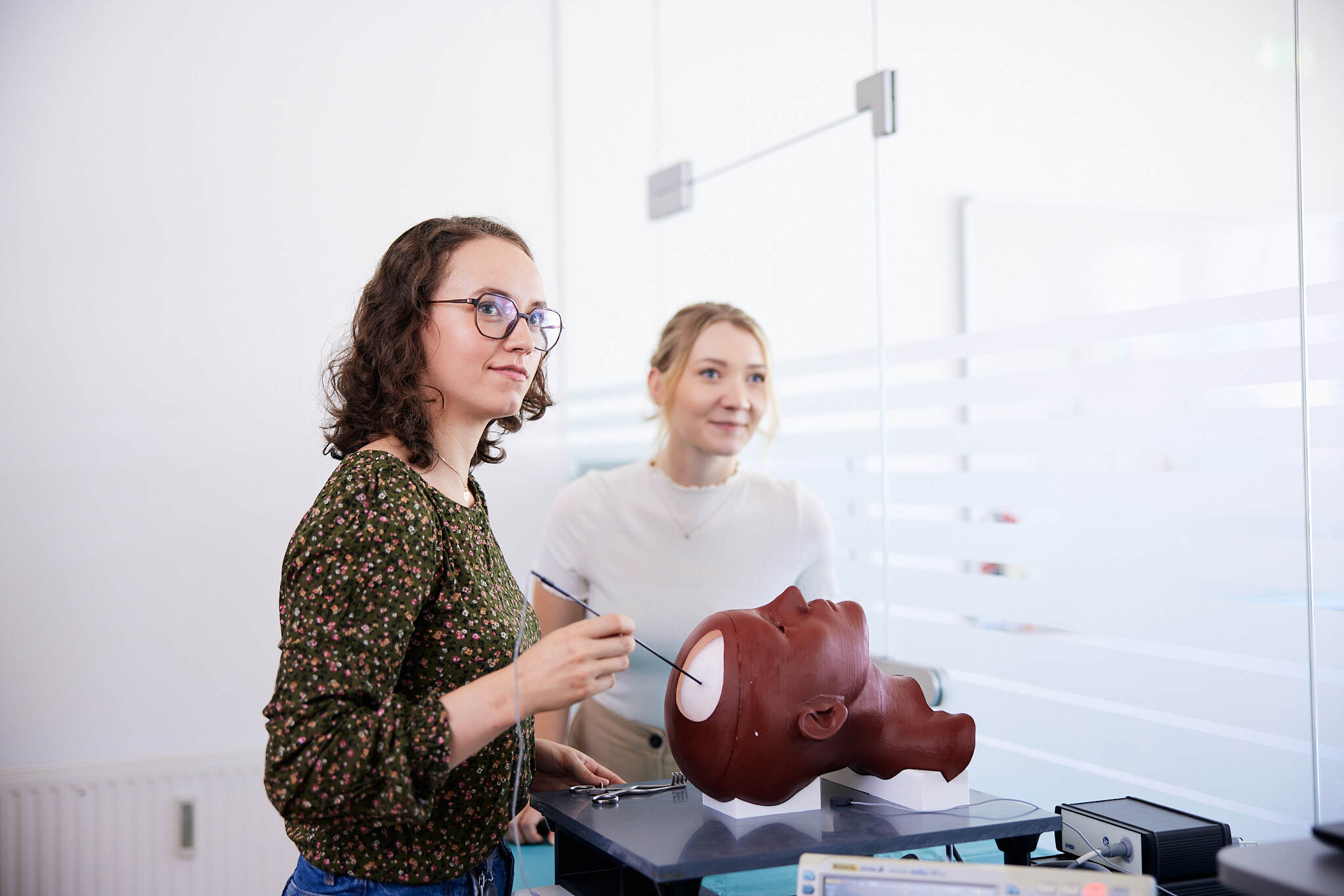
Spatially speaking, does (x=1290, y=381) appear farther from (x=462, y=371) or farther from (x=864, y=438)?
(x=462, y=371)

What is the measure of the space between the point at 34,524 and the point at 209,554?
16.8 inches

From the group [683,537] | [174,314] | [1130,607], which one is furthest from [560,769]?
[174,314]

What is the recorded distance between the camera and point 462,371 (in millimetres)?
1231

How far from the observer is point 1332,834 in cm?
82

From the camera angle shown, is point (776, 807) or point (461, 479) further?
point (461, 479)

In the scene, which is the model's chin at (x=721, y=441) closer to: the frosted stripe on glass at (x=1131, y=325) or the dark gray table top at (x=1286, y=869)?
the frosted stripe on glass at (x=1131, y=325)

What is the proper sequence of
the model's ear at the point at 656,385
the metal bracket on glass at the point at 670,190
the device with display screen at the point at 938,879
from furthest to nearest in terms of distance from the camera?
the metal bracket on glass at the point at 670,190 < the model's ear at the point at 656,385 < the device with display screen at the point at 938,879

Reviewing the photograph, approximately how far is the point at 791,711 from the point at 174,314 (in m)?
2.41

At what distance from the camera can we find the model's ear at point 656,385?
2115 mm

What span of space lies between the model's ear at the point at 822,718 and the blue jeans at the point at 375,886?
411mm

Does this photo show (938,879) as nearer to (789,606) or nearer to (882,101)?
(789,606)

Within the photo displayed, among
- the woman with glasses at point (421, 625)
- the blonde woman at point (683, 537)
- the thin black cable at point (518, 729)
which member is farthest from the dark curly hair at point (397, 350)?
the blonde woman at point (683, 537)

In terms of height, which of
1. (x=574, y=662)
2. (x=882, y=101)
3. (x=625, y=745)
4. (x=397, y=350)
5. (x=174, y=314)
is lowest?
(x=625, y=745)

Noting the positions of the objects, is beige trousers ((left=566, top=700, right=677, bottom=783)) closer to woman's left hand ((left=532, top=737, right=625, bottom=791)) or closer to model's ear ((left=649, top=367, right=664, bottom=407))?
woman's left hand ((left=532, top=737, right=625, bottom=791))
